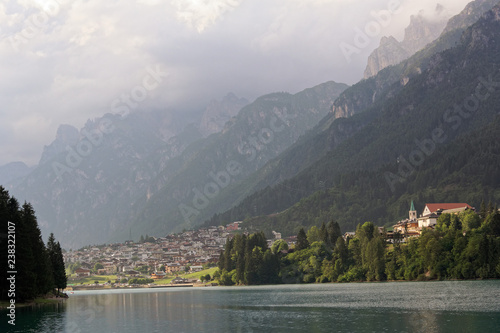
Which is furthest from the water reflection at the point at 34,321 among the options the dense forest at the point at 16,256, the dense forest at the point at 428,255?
the dense forest at the point at 428,255

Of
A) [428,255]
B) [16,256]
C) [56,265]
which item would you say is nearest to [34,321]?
[16,256]

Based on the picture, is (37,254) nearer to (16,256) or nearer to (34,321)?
(16,256)

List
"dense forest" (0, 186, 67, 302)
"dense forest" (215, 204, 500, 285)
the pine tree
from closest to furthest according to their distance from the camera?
"dense forest" (0, 186, 67, 302)
"dense forest" (215, 204, 500, 285)
the pine tree

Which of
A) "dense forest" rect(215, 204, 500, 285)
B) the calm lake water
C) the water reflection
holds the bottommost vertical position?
the calm lake water

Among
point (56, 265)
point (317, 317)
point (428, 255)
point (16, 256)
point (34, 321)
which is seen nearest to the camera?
point (317, 317)

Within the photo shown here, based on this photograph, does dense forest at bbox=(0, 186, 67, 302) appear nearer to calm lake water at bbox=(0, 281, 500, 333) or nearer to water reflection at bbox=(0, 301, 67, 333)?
water reflection at bbox=(0, 301, 67, 333)

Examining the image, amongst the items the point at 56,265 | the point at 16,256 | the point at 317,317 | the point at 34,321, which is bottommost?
the point at 317,317

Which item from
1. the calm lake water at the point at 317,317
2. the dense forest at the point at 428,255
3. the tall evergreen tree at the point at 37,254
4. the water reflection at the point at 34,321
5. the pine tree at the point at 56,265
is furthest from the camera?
the pine tree at the point at 56,265

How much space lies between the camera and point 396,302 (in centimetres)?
9425

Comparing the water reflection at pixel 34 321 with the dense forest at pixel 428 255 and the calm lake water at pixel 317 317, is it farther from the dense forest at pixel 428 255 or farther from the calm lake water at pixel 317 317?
the dense forest at pixel 428 255

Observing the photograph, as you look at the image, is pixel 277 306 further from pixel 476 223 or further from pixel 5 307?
pixel 476 223

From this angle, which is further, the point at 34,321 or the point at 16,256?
the point at 16,256

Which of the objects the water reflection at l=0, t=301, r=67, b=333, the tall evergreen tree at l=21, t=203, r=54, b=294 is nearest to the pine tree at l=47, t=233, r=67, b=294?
the tall evergreen tree at l=21, t=203, r=54, b=294

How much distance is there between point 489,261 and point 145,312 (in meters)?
79.7
